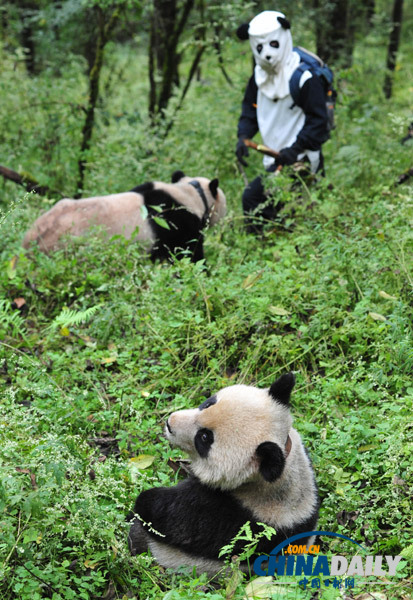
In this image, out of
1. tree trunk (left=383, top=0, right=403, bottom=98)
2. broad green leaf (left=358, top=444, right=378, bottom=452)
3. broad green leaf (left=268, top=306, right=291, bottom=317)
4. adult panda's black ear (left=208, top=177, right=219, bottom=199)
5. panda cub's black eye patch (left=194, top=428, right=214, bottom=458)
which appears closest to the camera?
panda cub's black eye patch (left=194, top=428, right=214, bottom=458)

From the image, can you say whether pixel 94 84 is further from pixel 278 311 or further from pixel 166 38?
pixel 278 311

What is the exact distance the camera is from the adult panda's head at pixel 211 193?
23.9ft

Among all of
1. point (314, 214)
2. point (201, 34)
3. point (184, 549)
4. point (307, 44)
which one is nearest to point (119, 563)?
point (184, 549)

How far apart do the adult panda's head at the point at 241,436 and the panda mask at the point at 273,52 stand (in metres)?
4.57

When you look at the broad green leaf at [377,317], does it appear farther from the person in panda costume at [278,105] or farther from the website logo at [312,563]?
the person in panda costume at [278,105]

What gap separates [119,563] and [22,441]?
2.82 ft

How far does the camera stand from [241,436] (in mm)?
3105

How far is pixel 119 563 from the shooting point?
3.19 meters

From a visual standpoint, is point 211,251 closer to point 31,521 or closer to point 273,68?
point 273,68

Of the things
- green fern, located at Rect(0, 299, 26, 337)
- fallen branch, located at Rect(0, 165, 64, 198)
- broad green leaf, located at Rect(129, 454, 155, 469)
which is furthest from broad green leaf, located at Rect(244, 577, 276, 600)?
fallen branch, located at Rect(0, 165, 64, 198)

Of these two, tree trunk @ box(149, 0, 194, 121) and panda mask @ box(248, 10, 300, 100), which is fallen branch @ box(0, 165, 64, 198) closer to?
tree trunk @ box(149, 0, 194, 121)

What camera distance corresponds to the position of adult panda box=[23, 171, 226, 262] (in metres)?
6.61

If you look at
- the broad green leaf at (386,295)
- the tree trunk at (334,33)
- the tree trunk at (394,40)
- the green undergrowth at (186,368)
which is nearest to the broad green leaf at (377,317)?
the green undergrowth at (186,368)

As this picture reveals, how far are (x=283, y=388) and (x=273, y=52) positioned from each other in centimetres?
466
